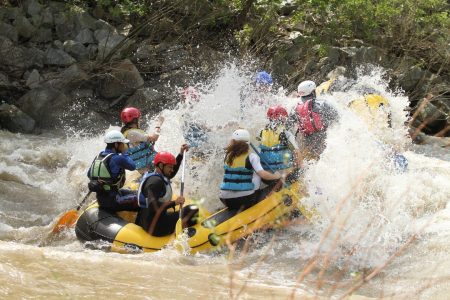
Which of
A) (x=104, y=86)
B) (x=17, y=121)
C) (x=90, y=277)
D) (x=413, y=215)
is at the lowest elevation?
(x=90, y=277)

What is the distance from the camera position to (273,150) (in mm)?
6547

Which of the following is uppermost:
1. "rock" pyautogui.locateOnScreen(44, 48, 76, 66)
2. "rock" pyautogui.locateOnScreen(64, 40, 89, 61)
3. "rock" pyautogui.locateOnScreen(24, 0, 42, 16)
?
"rock" pyautogui.locateOnScreen(24, 0, 42, 16)

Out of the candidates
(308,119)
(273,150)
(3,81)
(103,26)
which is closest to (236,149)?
(273,150)

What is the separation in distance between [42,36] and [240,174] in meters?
7.68

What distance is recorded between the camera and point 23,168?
8.91 meters

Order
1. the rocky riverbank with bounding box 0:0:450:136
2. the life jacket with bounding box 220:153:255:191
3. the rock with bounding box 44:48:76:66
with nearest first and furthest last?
1. the life jacket with bounding box 220:153:255:191
2. the rocky riverbank with bounding box 0:0:450:136
3. the rock with bounding box 44:48:76:66

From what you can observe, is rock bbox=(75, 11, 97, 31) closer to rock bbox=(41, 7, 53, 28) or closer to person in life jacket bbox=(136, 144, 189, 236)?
rock bbox=(41, 7, 53, 28)

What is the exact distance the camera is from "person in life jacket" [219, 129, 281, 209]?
6.05 meters

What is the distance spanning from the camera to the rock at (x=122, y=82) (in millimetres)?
11961

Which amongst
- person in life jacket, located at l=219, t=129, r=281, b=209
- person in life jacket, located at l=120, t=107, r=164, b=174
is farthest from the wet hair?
person in life jacket, located at l=120, t=107, r=164, b=174

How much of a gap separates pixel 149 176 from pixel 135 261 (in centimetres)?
90

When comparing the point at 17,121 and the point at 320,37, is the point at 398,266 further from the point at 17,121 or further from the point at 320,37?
the point at 320,37

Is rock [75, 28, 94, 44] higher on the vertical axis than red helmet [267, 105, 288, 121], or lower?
higher

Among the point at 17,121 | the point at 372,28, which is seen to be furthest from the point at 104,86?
the point at 372,28
